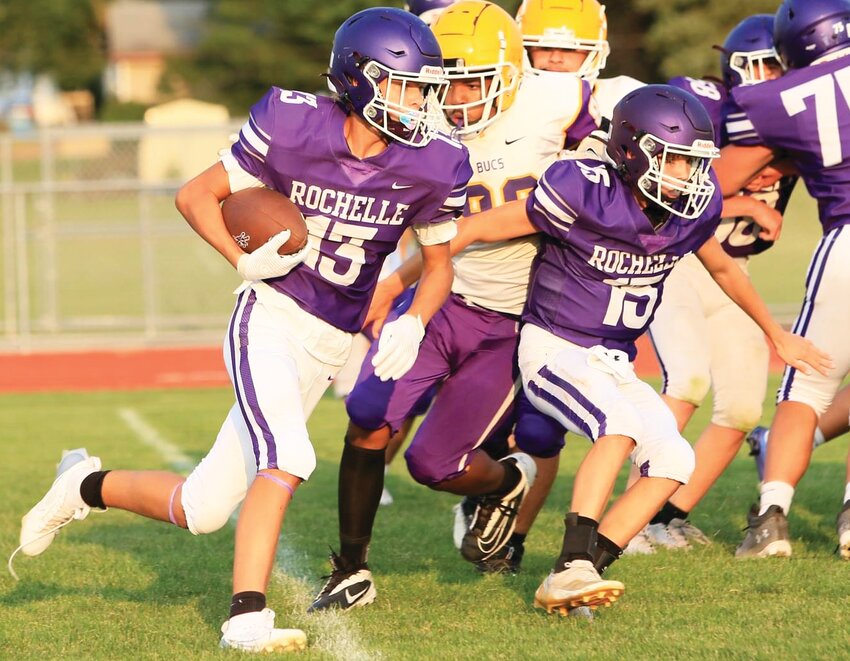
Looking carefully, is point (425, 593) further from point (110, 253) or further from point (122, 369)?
point (110, 253)

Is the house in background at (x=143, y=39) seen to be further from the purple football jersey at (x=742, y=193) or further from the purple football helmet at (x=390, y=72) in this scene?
the purple football helmet at (x=390, y=72)

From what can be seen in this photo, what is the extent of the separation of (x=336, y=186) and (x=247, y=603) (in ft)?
4.19

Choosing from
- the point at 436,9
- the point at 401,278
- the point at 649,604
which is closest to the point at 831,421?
the point at 649,604

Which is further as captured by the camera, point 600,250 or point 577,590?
point 600,250

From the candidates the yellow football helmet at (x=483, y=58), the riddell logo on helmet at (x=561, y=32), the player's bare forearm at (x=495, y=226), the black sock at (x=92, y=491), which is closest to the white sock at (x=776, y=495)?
the player's bare forearm at (x=495, y=226)

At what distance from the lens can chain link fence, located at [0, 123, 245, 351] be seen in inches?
513

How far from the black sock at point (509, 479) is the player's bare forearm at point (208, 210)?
1394mm

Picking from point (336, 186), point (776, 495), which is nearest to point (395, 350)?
point (336, 186)

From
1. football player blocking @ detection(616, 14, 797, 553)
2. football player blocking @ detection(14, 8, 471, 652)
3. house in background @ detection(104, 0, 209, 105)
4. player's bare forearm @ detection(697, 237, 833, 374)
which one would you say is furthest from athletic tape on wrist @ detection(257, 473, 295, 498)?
house in background @ detection(104, 0, 209, 105)

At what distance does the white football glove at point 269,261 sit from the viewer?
13.1 ft

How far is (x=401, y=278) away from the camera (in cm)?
473

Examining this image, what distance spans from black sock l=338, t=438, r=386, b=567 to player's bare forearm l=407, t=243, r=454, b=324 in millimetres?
602

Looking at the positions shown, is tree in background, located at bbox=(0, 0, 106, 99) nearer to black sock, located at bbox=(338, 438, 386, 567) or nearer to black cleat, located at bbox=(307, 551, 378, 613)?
black sock, located at bbox=(338, 438, 386, 567)

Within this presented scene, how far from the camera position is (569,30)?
541 centimetres
